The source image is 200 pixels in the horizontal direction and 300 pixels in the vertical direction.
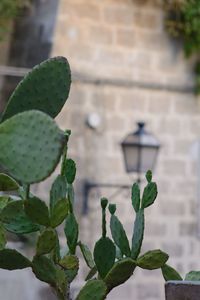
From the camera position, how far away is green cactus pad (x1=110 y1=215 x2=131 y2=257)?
1.15m

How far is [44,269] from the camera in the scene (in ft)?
3.48

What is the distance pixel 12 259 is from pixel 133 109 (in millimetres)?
5074

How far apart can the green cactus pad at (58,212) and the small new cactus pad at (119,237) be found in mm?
155

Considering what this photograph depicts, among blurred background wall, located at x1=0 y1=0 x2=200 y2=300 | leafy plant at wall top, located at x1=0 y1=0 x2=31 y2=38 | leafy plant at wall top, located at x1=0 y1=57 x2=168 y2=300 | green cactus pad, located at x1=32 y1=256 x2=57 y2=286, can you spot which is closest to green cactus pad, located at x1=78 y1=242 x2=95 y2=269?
leafy plant at wall top, located at x1=0 y1=57 x2=168 y2=300

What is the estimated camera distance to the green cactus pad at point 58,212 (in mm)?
1017

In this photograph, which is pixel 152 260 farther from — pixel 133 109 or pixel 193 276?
pixel 133 109

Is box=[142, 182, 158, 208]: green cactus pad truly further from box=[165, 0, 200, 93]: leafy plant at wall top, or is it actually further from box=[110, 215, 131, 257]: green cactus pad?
box=[165, 0, 200, 93]: leafy plant at wall top

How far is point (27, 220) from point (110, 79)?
5013mm

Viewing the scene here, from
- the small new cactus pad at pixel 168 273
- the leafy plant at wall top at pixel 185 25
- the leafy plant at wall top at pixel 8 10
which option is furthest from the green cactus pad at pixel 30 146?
the leafy plant at wall top at pixel 185 25

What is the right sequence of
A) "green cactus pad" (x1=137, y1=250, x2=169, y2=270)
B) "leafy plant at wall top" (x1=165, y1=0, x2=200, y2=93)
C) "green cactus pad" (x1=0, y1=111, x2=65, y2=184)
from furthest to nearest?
"leafy plant at wall top" (x1=165, y1=0, x2=200, y2=93) → "green cactus pad" (x1=137, y1=250, x2=169, y2=270) → "green cactus pad" (x1=0, y1=111, x2=65, y2=184)

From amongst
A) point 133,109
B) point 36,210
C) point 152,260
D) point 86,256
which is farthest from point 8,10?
point 36,210

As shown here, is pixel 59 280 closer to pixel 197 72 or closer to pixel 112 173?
pixel 112 173

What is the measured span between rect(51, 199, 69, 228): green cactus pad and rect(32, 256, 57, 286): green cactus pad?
2.5 inches

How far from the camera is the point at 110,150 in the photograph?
5996mm
